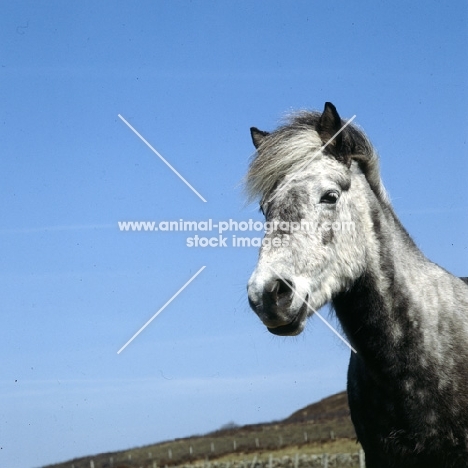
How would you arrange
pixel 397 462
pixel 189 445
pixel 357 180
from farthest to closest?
1. pixel 189 445
2. pixel 357 180
3. pixel 397 462

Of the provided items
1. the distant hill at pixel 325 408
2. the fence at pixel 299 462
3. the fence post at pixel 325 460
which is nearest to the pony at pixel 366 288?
the fence at pixel 299 462

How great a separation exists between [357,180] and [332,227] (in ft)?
2.01

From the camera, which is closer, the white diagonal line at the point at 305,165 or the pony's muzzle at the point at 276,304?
the pony's muzzle at the point at 276,304

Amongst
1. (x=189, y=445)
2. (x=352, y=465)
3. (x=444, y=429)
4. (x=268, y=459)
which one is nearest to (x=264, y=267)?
(x=444, y=429)

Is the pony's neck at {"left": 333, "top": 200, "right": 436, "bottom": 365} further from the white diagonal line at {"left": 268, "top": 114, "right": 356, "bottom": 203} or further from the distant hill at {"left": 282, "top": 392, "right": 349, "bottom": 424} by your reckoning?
the distant hill at {"left": 282, "top": 392, "right": 349, "bottom": 424}

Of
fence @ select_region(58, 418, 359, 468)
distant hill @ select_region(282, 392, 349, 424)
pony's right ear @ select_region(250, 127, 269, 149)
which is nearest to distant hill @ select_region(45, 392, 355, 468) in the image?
fence @ select_region(58, 418, 359, 468)

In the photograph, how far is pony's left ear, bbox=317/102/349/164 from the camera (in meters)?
5.78

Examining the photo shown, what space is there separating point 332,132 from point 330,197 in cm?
66

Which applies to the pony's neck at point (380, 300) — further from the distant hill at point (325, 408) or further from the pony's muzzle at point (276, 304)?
the distant hill at point (325, 408)

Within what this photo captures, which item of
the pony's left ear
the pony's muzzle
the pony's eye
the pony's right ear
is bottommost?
the pony's muzzle

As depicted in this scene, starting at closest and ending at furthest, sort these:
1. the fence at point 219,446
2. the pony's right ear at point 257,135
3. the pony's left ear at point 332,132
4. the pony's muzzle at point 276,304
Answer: the pony's muzzle at point 276,304 → the pony's left ear at point 332,132 → the pony's right ear at point 257,135 → the fence at point 219,446

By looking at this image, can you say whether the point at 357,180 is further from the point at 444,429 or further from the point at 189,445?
the point at 189,445

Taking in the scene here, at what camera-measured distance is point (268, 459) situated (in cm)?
3666

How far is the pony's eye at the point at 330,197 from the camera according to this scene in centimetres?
546
